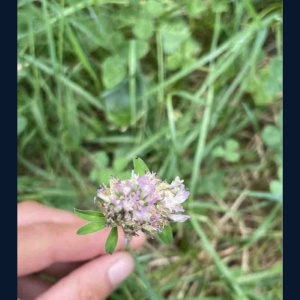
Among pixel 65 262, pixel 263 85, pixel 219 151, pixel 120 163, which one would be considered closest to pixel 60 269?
pixel 65 262

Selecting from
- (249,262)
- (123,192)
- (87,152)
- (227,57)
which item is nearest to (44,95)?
(87,152)

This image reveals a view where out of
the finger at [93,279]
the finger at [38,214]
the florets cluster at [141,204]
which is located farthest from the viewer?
the finger at [38,214]

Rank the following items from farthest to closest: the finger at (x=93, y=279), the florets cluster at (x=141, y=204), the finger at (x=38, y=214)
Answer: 1. the finger at (x=38, y=214)
2. the finger at (x=93, y=279)
3. the florets cluster at (x=141, y=204)

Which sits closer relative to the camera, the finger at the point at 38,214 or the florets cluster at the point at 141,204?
the florets cluster at the point at 141,204

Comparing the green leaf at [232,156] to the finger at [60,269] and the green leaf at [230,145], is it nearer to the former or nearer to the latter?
the green leaf at [230,145]

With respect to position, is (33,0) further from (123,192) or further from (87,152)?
(123,192)

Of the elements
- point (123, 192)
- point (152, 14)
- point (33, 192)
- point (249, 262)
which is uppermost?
point (152, 14)

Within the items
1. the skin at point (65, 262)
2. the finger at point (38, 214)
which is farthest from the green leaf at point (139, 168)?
the finger at point (38, 214)

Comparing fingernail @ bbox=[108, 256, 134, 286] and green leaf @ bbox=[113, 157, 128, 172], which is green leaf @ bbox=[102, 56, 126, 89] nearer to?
green leaf @ bbox=[113, 157, 128, 172]
